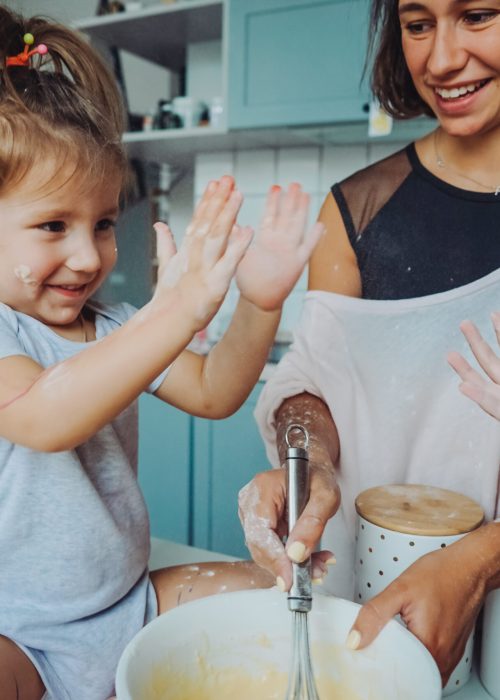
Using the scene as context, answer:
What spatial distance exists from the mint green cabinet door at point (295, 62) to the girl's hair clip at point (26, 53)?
140 cm

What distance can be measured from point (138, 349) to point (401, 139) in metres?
1.98

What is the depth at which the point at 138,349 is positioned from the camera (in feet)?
1.90

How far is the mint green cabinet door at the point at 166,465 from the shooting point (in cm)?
235

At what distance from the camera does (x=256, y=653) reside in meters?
0.67

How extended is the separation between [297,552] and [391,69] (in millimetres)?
755

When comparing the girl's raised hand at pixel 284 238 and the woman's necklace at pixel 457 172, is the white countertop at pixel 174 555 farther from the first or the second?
the woman's necklace at pixel 457 172

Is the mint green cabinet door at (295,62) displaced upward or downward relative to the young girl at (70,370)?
upward

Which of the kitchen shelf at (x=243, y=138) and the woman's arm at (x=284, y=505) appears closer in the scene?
the woman's arm at (x=284, y=505)

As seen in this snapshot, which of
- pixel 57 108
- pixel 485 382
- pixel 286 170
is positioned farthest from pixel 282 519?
pixel 286 170

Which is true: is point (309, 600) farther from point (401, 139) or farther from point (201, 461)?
point (401, 139)

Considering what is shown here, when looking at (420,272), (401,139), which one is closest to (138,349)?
(420,272)

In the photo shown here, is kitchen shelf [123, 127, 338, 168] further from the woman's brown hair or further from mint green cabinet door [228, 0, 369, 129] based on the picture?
the woman's brown hair

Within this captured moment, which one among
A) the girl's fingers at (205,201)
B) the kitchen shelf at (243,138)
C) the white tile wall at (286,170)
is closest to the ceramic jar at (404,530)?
the girl's fingers at (205,201)

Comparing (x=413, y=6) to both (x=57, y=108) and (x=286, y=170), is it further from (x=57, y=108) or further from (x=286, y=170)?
(x=286, y=170)
